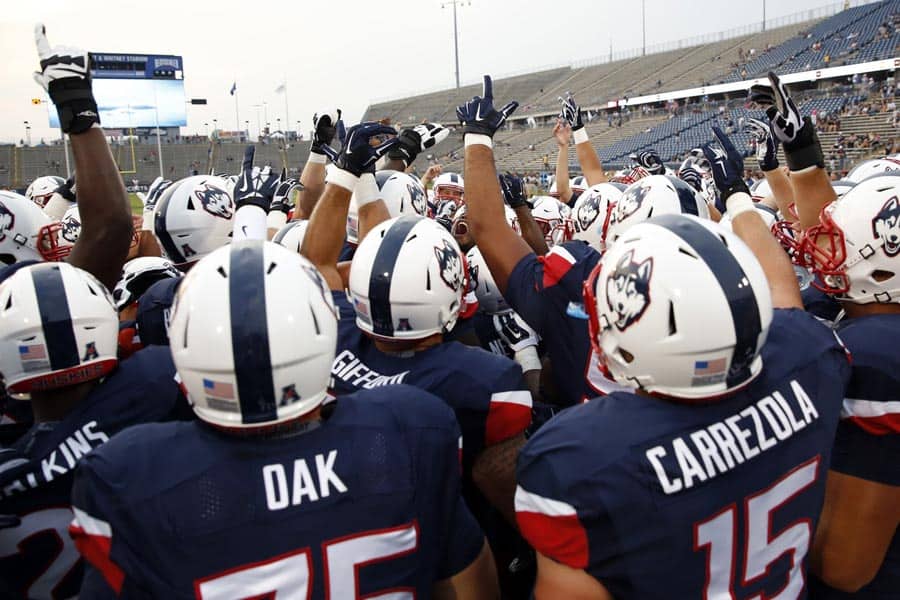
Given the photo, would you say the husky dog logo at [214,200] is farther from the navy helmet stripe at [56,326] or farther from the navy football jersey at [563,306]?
the navy football jersey at [563,306]

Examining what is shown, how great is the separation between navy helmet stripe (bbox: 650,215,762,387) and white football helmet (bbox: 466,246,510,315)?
2720mm

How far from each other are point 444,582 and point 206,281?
115 cm

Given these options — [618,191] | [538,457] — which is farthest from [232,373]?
[618,191]

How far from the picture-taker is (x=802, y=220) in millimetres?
3309

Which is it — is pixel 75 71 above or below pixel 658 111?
below

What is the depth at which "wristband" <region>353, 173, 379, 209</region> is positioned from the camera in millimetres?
4043

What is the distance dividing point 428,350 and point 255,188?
1.76 m

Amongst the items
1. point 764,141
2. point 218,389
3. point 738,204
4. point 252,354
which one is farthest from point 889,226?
point 218,389

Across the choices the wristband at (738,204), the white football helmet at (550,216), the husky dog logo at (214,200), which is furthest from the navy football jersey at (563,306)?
the white football helmet at (550,216)

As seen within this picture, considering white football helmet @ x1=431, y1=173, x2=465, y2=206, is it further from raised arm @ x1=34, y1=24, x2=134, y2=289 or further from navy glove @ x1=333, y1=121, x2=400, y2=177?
raised arm @ x1=34, y1=24, x2=134, y2=289

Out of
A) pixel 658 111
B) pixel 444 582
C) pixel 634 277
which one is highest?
pixel 658 111

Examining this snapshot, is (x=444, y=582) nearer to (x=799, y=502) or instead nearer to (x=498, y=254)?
(x=799, y=502)

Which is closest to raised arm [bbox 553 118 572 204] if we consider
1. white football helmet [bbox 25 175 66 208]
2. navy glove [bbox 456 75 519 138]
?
navy glove [bbox 456 75 519 138]

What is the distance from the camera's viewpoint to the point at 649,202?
344 centimetres
